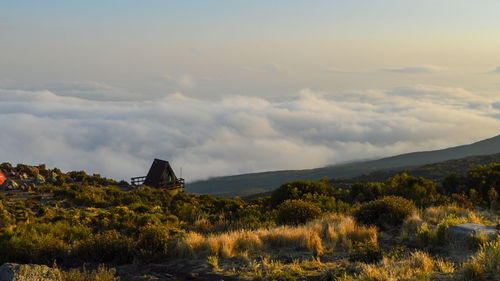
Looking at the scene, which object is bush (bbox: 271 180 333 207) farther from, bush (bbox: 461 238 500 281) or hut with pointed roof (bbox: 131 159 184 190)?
hut with pointed roof (bbox: 131 159 184 190)

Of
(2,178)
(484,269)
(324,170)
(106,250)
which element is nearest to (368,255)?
(484,269)

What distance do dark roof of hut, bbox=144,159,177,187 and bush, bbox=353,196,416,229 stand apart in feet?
134

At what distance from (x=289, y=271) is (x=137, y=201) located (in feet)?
91.4

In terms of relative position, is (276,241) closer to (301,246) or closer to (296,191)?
(301,246)

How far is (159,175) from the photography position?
53.5 m

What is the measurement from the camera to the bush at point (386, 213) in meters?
14.5

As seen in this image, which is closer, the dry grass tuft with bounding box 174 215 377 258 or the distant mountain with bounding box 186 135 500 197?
the dry grass tuft with bounding box 174 215 377 258

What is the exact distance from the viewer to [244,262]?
33.6ft

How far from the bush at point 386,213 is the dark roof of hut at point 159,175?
134 feet

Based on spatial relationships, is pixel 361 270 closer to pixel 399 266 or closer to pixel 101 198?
pixel 399 266

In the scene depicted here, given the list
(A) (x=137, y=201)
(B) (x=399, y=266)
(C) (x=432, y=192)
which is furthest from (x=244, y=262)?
(A) (x=137, y=201)

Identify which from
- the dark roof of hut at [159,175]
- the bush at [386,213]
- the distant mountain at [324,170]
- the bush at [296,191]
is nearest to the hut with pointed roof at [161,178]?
the dark roof of hut at [159,175]

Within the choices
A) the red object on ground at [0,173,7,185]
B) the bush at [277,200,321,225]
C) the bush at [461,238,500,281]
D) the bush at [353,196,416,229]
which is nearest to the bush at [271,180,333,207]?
the bush at [277,200,321,225]

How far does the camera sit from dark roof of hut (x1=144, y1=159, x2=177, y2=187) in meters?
53.3
